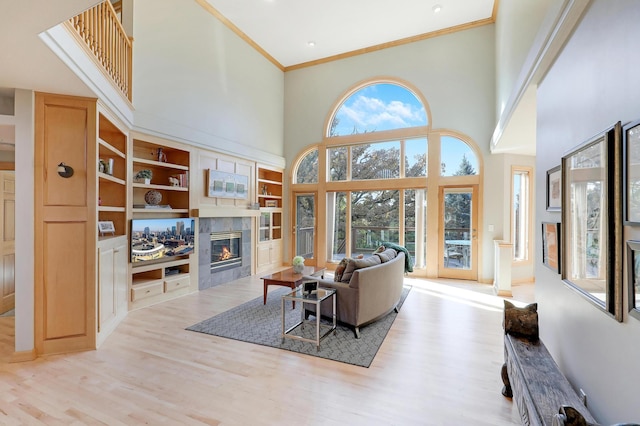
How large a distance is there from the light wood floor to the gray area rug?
0.11 m

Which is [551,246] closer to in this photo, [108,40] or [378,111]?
[108,40]

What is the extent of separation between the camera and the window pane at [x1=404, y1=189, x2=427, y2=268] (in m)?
6.28

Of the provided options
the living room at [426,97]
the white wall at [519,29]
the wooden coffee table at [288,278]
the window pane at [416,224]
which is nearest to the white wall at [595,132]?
the living room at [426,97]

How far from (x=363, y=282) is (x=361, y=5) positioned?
199 inches

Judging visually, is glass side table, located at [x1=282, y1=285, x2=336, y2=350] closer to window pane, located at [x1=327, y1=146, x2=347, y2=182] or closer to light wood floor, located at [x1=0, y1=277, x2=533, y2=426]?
light wood floor, located at [x1=0, y1=277, x2=533, y2=426]

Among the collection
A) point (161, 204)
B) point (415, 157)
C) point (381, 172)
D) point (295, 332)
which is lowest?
point (295, 332)

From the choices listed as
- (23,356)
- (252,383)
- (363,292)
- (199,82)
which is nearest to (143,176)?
(199,82)

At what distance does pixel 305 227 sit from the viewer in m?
7.48

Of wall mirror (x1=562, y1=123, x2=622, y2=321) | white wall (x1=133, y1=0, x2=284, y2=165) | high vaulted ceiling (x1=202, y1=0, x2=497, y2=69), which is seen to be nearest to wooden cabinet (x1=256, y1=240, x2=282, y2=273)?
white wall (x1=133, y1=0, x2=284, y2=165)

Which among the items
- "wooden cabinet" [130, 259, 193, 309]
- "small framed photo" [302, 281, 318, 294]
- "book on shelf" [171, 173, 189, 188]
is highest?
"book on shelf" [171, 173, 189, 188]

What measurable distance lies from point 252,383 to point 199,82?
491cm

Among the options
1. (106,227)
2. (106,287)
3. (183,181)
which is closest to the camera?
(106,287)

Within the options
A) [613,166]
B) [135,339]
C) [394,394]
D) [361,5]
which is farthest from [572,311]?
[361,5]

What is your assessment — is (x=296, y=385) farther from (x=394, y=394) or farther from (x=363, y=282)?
(x=363, y=282)
